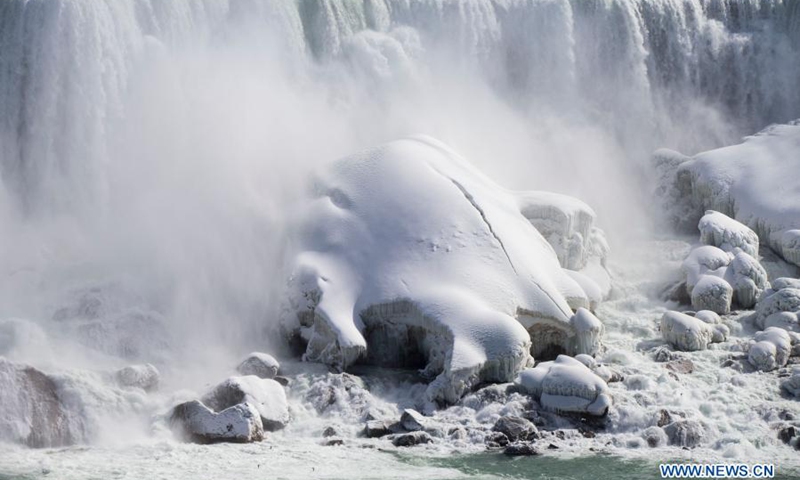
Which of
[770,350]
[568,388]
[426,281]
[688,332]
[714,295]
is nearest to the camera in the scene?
[568,388]

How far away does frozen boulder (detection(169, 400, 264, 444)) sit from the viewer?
1587cm

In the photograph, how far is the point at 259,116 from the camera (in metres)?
24.0

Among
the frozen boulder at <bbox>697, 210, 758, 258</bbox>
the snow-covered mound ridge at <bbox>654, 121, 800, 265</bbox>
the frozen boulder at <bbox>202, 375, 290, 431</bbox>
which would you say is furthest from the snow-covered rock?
the frozen boulder at <bbox>202, 375, 290, 431</bbox>

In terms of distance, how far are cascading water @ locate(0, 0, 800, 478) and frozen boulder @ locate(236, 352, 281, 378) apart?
1.72 ft

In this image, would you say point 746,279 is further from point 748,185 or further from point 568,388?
point 568,388

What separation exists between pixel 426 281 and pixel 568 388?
10.6 feet

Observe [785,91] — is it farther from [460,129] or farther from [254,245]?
[254,245]

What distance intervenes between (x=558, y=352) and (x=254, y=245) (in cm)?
543

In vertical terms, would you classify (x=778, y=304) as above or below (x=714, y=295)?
below

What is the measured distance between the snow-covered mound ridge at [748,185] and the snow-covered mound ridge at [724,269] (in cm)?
101

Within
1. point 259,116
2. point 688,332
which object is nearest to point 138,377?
point 259,116

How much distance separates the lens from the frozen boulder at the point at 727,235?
2372 cm

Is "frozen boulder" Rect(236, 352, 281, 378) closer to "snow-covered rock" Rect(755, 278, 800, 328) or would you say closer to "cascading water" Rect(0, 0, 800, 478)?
"cascading water" Rect(0, 0, 800, 478)

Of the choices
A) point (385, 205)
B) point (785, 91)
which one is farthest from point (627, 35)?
point (385, 205)
